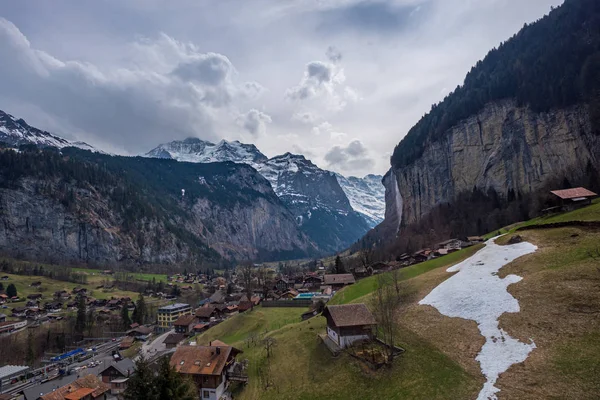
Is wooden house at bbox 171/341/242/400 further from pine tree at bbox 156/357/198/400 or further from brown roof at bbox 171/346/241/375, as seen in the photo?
pine tree at bbox 156/357/198/400

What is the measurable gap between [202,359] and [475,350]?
32722 millimetres

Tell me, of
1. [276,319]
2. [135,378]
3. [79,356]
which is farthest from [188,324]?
[135,378]

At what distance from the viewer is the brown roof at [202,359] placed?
147ft

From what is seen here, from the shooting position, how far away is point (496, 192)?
153 metres

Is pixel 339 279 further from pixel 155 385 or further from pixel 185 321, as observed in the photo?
pixel 155 385

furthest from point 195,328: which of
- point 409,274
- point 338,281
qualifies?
point 409,274

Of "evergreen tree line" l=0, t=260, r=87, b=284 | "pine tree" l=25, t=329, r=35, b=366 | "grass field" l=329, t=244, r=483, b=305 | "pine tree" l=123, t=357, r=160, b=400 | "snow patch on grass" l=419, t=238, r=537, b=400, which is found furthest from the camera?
"evergreen tree line" l=0, t=260, r=87, b=284

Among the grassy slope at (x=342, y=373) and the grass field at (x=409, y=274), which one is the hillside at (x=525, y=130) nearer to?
the grass field at (x=409, y=274)

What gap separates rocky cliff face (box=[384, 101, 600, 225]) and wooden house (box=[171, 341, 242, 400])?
123 meters

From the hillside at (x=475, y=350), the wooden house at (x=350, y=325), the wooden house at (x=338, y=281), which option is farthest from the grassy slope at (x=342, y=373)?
the wooden house at (x=338, y=281)

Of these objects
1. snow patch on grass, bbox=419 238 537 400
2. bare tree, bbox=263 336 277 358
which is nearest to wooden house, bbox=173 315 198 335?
bare tree, bbox=263 336 277 358

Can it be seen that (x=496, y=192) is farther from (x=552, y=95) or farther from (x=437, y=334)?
(x=437, y=334)

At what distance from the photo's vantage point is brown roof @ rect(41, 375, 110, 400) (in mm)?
49594

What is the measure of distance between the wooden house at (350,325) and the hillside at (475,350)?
2451 mm
